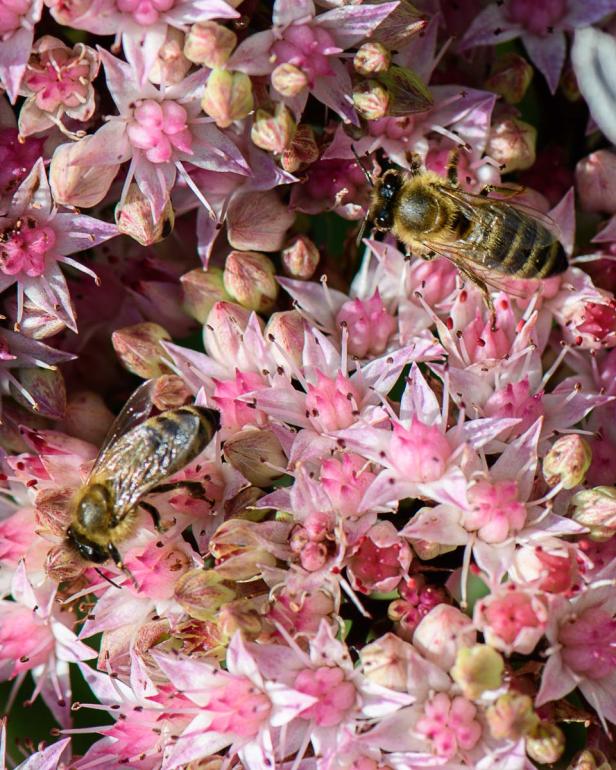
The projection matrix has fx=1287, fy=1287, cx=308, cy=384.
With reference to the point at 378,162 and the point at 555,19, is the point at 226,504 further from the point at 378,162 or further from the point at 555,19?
the point at 555,19

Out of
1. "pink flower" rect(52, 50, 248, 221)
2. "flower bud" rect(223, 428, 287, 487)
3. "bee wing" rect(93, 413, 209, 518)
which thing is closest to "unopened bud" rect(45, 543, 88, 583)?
"bee wing" rect(93, 413, 209, 518)

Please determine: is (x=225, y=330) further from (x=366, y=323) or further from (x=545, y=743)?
(x=545, y=743)

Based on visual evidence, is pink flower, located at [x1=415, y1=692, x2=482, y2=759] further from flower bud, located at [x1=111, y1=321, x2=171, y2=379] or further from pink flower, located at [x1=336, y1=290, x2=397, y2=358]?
flower bud, located at [x1=111, y1=321, x2=171, y2=379]

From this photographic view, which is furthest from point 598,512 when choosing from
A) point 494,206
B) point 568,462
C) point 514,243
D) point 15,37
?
point 15,37

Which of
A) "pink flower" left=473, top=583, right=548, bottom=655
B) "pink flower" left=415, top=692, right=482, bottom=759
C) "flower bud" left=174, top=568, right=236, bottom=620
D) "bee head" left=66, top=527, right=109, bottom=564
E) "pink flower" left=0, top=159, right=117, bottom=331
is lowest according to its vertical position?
"pink flower" left=415, top=692, right=482, bottom=759

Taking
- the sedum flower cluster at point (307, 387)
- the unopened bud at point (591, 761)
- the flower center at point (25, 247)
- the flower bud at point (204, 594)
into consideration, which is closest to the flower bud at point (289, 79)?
the sedum flower cluster at point (307, 387)

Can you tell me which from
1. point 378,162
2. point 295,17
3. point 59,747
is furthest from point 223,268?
point 59,747
